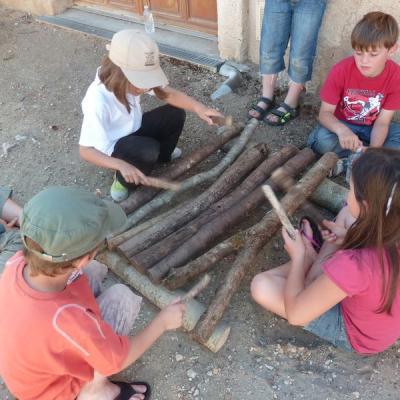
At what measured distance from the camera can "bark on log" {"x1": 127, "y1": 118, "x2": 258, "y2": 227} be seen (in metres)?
3.23

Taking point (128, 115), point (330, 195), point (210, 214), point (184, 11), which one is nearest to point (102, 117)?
point (128, 115)

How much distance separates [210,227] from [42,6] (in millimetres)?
5118

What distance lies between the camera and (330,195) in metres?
3.33

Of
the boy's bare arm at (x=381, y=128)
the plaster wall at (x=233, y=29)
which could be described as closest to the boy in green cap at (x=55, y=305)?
the boy's bare arm at (x=381, y=128)

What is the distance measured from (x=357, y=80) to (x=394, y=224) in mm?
1941

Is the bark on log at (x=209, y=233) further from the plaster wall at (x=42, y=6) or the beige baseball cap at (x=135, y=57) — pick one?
the plaster wall at (x=42, y=6)

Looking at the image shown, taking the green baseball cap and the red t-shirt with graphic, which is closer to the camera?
the green baseball cap

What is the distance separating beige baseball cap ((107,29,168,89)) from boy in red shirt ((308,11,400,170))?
142cm

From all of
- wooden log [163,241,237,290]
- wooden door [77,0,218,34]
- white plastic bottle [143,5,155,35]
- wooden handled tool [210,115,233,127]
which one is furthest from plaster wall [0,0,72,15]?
wooden log [163,241,237,290]

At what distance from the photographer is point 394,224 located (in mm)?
1905

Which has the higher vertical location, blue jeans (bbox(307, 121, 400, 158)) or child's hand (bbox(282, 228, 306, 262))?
child's hand (bbox(282, 228, 306, 262))

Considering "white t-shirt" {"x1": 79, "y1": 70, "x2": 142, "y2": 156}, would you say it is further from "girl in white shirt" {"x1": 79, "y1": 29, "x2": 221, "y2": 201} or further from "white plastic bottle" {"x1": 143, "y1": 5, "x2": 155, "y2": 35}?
"white plastic bottle" {"x1": 143, "y1": 5, "x2": 155, "y2": 35}

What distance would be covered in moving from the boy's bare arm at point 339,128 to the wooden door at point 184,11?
2221mm

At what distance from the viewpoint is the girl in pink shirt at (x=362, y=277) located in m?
1.88
